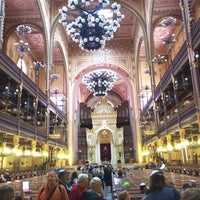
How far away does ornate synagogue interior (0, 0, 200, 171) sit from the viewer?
42.8 feet

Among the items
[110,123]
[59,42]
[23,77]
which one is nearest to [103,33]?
[23,77]

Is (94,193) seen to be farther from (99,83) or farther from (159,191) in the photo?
(99,83)

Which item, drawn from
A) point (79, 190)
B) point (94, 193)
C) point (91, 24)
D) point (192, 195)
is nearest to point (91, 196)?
point (94, 193)

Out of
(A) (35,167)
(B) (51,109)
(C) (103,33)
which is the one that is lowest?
(A) (35,167)

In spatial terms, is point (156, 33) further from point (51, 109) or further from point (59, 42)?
point (51, 109)

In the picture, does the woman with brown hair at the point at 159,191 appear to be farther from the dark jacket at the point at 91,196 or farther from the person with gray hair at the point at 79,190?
the person with gray hair at the point at 79,190

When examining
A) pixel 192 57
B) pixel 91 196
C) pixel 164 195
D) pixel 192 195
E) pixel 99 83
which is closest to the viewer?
pixel 192 195

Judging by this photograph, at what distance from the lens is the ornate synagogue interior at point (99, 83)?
42.8 ft

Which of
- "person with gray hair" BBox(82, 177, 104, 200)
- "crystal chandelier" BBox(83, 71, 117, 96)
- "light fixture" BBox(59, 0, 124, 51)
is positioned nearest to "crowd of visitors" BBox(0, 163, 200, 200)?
A: "person with gray hair" BBox(82, 177, 104, 200)

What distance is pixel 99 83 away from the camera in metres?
24.4

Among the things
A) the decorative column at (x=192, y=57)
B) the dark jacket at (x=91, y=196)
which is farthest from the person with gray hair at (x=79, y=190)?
the decorative column at (x=192, y=57)

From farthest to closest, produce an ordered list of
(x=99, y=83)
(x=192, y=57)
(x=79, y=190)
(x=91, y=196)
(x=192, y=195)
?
(x=99, y=83) → (x=192, y=57) → (x=79, y=190) → (x=91, y=196) → (x=192, y=195)

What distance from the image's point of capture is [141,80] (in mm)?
26625

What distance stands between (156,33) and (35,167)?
1642cm
